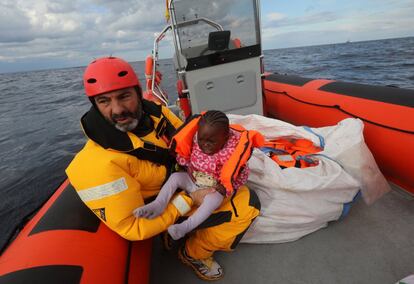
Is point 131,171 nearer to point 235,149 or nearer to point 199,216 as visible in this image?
point 199,216

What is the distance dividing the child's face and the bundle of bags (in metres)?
0.51

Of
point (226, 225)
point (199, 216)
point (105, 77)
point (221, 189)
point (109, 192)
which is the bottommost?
point (226, 225)

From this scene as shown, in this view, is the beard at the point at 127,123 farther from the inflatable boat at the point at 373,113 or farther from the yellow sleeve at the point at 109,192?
the inflatable boat at the point at 373,113

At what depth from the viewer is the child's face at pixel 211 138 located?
142 cm

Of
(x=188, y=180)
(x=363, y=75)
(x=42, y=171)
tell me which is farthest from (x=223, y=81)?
(x=363, y=75)

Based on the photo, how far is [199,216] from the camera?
58.1 inches

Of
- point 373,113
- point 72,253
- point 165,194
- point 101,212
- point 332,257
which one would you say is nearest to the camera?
point 72,253

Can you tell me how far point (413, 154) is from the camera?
1.87 m

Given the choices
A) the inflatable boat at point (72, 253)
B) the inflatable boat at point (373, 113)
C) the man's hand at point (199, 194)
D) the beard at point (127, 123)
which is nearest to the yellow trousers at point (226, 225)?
the man's hand at point (199, 194)

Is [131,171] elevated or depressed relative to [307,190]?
elevated

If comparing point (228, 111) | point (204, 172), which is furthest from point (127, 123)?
point (228, 111)

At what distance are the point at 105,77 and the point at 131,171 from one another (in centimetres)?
48

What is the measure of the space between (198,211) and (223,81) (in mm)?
1779

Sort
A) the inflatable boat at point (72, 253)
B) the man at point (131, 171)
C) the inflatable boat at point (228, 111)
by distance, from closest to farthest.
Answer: the inflatable boat at point (72, 253), the inflatable boat at point (228, 111), the man at point (131, 171)
